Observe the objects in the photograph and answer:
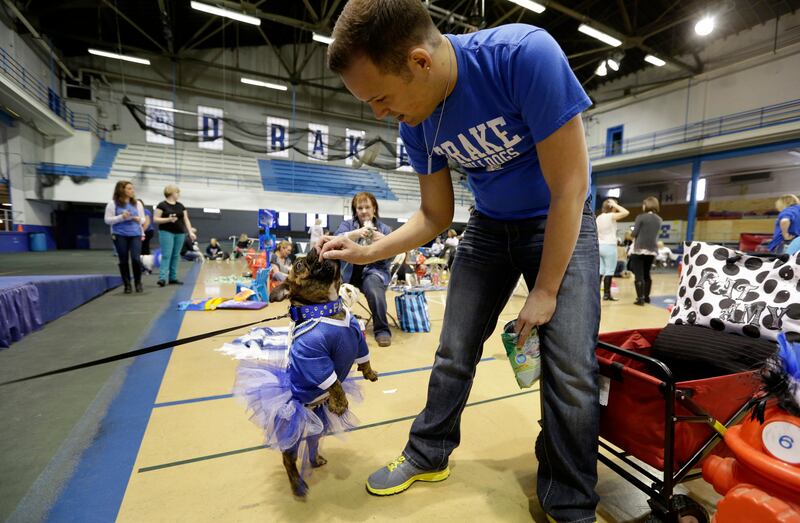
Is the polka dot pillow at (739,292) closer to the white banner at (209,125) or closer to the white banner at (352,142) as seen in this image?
the white banner at (352,142)

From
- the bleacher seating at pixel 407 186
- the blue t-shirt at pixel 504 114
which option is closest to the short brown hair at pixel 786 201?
the blue t-shirt at pixel 504 114

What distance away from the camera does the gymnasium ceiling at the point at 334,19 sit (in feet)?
35.7

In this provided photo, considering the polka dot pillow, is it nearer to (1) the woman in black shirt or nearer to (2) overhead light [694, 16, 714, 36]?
(1) the woman in black shirt

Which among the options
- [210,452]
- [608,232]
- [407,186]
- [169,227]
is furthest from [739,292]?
[407,186]

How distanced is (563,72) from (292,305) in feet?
3.62

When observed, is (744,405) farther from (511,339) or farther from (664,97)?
(664,97)

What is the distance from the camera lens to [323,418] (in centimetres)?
134

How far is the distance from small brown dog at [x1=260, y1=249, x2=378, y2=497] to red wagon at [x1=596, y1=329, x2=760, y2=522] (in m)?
0.85

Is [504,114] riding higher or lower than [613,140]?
lower

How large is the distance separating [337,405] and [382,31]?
112cm

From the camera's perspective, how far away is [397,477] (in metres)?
1.32

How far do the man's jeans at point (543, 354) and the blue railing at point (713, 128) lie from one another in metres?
13.7

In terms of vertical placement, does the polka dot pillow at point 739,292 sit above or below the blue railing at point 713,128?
below

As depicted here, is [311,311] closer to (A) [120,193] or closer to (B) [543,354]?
(B) [543,354]
